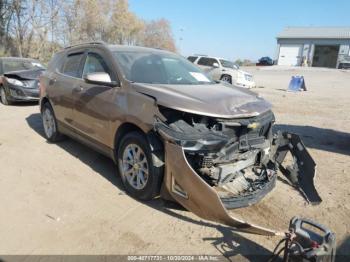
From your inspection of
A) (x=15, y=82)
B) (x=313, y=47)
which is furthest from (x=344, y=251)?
(x=313, y=47)

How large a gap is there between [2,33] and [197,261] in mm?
30345

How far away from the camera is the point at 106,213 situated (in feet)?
13.0

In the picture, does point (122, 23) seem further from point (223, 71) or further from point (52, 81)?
point (52, 81)

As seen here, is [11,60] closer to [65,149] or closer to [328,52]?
[65,149]

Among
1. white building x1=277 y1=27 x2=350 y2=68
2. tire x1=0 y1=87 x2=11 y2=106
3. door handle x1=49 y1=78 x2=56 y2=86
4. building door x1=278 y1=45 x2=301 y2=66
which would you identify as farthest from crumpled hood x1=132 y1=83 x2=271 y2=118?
building door x1=278 y1=45 x2=301 y2=66

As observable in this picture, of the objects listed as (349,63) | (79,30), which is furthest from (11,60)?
(349,63)

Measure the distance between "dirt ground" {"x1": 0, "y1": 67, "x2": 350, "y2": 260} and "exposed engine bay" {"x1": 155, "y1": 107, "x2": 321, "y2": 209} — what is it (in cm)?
29

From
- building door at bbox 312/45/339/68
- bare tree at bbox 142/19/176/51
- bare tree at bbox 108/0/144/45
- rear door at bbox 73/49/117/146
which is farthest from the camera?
building door at bbox 312/45/339/68

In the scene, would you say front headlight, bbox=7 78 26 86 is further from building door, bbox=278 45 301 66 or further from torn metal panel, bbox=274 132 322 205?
building door, bbox=278 45 301 66

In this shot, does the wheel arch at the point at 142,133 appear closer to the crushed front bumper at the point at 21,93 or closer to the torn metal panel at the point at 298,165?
the torn metal panel at the point at 298,165

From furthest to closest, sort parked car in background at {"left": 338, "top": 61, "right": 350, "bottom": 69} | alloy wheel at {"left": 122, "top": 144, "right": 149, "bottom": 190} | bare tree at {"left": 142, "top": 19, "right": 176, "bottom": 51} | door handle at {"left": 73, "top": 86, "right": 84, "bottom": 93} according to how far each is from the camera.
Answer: bare tree at {"left": 142, "top": 19, "right": 176, "bottom": 51} < parked car in background at {"left": 338, "top": 61, "right": 350, "bottom": 69} < door handle at {"left": 73, "top": 86, "right": 84, "bottom": 93} < alloy wheel at {"left": 122, "top": 144, "right": 149, "bottom": 190}

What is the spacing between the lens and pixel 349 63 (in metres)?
47.7

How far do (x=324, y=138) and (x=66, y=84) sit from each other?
549 cm

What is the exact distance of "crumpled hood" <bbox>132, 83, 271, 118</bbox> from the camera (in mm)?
3717
